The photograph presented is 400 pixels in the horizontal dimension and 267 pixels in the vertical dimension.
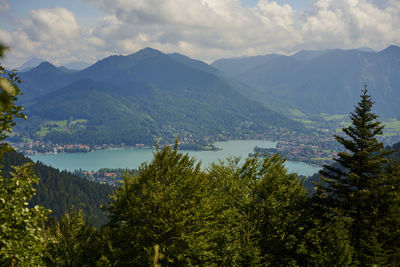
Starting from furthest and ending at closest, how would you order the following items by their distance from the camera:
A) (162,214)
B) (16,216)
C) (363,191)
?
1. (363,191)
2. (162,214)
3. (16,216)

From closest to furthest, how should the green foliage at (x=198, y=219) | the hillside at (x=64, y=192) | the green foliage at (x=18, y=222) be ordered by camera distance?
1. the green foliage at (x=18, y=222)
2. the green foliage at (x=198, y=219)
3. the hillside at (x=64, y=192)

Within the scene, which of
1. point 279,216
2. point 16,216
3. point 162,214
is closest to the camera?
point 16,216

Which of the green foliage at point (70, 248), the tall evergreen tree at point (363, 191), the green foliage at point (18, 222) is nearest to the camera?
the green foliage at point (18, 222)

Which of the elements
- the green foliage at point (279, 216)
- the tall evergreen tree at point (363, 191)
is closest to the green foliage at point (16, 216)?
the green foliage at point (279, 216)

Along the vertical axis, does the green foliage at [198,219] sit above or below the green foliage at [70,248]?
above

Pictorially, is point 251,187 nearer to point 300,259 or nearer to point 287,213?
point 287,213

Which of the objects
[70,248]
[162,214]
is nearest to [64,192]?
[70,248]

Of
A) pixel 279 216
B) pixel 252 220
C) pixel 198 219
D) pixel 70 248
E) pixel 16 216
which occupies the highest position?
pixel 16 216

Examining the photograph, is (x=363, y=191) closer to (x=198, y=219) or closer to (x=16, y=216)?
(x=198, y=219)

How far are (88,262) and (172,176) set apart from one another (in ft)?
29.5

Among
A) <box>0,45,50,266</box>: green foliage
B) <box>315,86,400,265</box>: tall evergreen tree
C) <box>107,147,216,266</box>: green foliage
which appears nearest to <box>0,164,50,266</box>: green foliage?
<box>0,45,50,266</box>: green foliage

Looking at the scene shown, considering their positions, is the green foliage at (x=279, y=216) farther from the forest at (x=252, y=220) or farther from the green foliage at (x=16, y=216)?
the green foliage at (x=16, y=216)

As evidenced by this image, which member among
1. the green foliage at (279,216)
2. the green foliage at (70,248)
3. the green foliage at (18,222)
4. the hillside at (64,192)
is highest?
the green foliage at (18,222)

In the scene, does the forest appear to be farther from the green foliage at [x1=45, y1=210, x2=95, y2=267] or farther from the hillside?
the hillside
